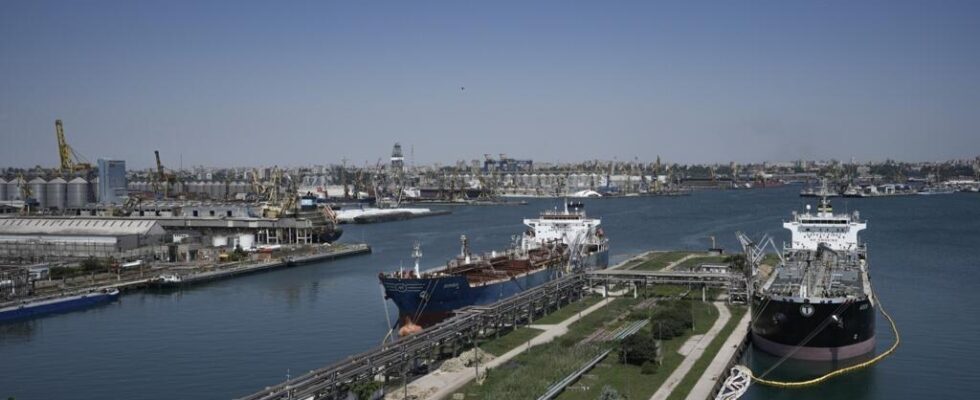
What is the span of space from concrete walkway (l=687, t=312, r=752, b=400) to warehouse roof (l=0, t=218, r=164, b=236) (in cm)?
3743

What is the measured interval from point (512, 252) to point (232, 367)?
16272 millimetres

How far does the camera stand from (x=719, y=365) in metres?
19.5

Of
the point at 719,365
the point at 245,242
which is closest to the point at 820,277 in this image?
the point at 719,365

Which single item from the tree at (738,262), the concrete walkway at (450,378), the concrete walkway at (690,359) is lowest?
the concrete walkway at (690,359)

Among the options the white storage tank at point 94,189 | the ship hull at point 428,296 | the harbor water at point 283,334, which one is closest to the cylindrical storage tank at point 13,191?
the white storage tank at point 94,189

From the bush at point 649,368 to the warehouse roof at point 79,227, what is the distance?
1519 inches

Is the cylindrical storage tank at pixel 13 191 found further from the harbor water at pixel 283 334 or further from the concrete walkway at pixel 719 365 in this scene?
the concrete walkway at pixel 719 365

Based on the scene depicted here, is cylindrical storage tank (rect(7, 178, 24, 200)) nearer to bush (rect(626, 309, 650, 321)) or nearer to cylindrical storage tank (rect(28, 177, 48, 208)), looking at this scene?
cylindrical storage tank (rect(28, 177, 48, 208))

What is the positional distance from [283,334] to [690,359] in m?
13.4

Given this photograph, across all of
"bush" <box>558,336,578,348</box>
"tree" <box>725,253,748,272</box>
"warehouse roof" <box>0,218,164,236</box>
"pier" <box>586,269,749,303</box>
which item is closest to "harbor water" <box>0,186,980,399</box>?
"bush" <box>558,336,578,348</box>

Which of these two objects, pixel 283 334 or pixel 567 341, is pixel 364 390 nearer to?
pixel 567 341

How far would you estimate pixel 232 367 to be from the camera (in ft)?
74.8

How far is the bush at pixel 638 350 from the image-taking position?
19250 millimetres

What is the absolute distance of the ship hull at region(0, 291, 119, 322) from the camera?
3017cm
